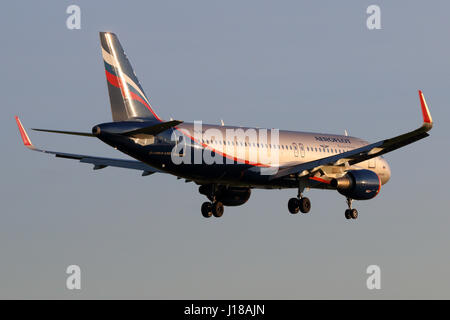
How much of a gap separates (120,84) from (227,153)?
753 cm

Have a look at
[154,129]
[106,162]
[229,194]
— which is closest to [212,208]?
[229,194]

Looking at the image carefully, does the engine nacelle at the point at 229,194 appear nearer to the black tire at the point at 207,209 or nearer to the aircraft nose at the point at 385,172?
the black tire at the point at 207,209

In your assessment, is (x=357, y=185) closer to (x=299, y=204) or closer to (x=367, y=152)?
(x=299, y=204)

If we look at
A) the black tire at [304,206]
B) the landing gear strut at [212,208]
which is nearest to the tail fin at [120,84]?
the landing gear strut at [212,208]

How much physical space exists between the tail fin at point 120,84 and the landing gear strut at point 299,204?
35.4ft

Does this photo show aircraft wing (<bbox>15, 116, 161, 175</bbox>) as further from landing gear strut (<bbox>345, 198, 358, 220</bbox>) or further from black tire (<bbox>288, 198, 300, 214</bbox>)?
landing gear strut (<bbox>345, 198, 358, 220</bbox>)

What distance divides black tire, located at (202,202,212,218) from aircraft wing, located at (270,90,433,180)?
14.9 feet

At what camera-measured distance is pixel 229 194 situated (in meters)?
60.5

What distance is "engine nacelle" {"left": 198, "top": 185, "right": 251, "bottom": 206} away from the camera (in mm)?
59312

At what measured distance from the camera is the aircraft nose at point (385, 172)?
65.0 m

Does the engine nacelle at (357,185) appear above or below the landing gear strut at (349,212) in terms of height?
above

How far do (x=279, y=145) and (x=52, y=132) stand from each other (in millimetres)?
15815

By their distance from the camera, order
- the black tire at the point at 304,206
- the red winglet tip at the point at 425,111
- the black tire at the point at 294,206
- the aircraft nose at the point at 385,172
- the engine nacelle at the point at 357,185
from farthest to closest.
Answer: the aircraft nose at the point at 385,172 → the engine nacelle at the point at 357,185 → the black tire at the point at 294,206 → the black tire at the point at 304,206 → the red winglet tip at the point at 425,111

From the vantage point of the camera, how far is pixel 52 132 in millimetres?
48500
